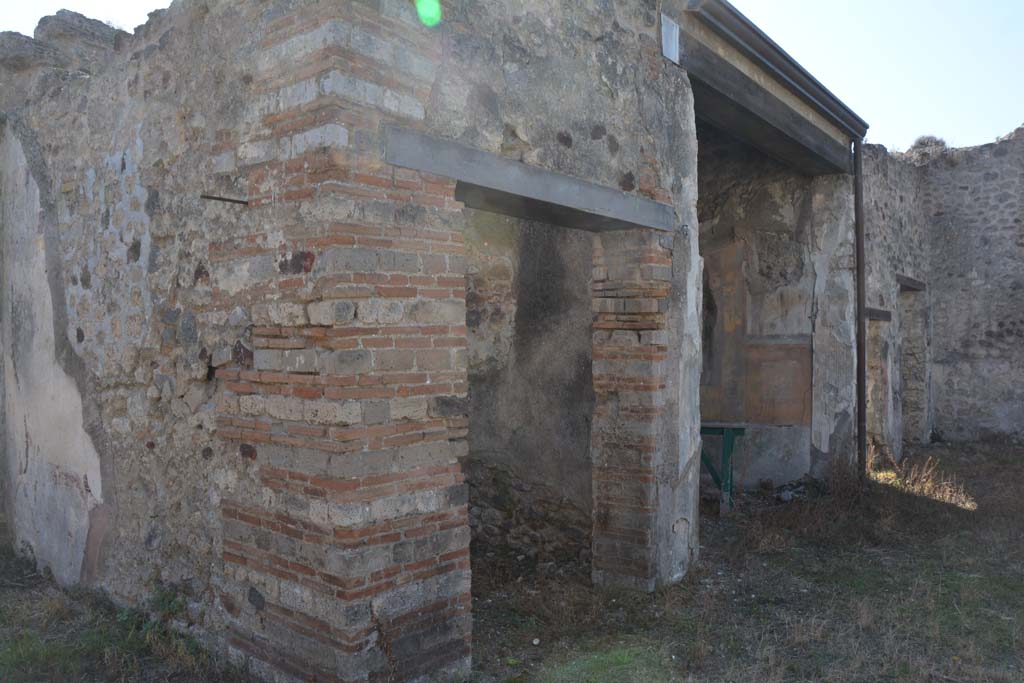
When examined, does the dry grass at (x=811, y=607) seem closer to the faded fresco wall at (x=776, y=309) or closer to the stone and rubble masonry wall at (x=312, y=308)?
the stone and rubble masonry wall at (x=312, y=308)

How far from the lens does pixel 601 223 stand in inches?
197

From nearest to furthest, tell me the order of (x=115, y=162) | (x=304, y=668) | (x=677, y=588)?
1. (x=304, y=668)
2. (x=115, y=162)
3. (x=677, y=588)

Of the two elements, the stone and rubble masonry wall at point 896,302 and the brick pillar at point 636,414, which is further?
the stone and rubble masonry wall at point 896,302

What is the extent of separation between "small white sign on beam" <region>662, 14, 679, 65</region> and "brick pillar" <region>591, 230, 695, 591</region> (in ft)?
4.13

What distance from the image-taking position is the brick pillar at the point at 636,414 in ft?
17.1

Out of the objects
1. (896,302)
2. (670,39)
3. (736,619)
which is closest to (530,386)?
(736,619)

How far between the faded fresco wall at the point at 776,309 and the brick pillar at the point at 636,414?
3328 mm

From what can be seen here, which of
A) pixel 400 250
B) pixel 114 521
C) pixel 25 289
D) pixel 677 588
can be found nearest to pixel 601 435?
pixel 677 588

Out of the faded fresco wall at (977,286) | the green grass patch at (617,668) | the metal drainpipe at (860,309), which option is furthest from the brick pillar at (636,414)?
the faded fresco wall at (977,286)

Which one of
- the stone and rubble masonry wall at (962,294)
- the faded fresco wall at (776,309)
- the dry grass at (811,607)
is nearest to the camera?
the dry grass at (811,607)

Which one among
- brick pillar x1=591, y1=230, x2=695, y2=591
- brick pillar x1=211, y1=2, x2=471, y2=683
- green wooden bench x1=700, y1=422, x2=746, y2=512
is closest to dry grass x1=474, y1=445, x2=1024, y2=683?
green wooden bench x1=700, y1=422, x2=746, y2=512

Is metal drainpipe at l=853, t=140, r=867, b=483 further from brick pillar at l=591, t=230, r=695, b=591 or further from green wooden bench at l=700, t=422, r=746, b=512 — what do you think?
brick pillar at l=591, t=230, r=695, b=591

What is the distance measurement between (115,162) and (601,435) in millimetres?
3466

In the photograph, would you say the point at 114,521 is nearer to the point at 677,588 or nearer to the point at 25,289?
the point at 25,289
